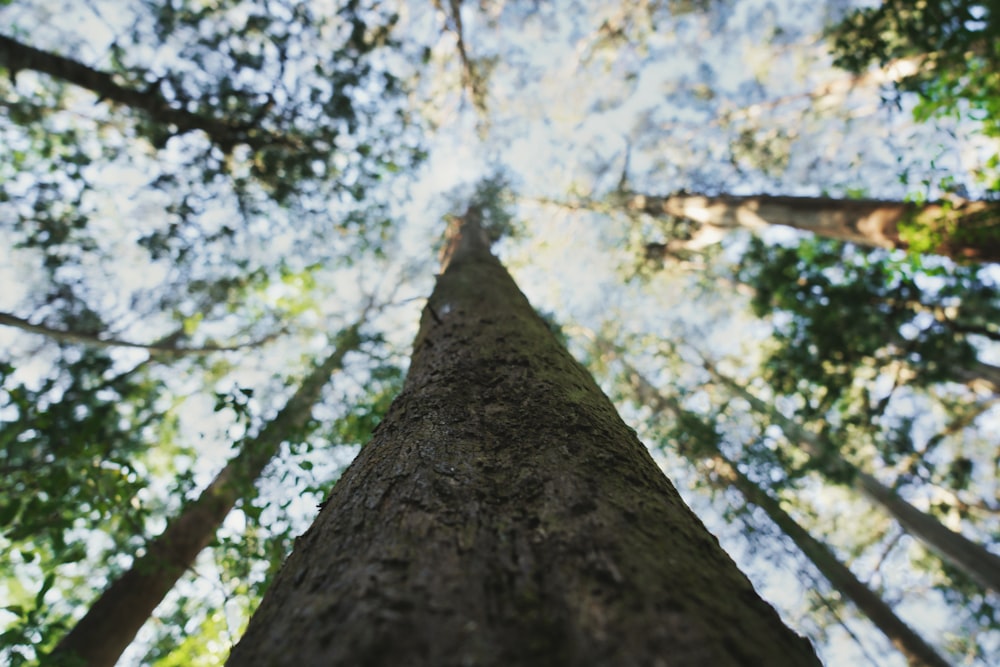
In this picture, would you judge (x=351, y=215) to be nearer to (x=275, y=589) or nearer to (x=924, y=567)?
(x=275, y=589)

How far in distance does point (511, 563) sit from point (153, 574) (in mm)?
4489

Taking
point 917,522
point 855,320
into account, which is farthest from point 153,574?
point 917,522

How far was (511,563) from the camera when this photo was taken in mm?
841

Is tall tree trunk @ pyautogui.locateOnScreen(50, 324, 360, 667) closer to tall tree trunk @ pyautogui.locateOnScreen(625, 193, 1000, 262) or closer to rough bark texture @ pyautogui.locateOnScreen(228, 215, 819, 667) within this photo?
rough bark texture @ pyautogui.locateOnScreen(228, 215, 819, 667)

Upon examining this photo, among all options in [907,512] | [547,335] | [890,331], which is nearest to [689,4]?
[890,331]

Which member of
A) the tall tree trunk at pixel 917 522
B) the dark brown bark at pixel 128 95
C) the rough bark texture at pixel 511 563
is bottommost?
the rough bark texture at pixel 511 563

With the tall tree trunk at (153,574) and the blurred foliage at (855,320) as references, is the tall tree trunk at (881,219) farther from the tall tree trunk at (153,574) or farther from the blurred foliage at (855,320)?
the tall tree trunk at (153,574)

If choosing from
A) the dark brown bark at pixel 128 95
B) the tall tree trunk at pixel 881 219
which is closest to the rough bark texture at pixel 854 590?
the tall tree trunk at pixel 881 219

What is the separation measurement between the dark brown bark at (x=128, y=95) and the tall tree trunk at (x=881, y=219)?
6978mm

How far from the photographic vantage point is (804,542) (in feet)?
24.9

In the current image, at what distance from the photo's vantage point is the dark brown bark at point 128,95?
15.2 feet

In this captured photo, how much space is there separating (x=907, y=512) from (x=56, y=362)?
1410 centimetres

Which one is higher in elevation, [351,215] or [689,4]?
[689,4]

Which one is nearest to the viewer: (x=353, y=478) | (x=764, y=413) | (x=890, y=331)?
(x=353, y=478)
